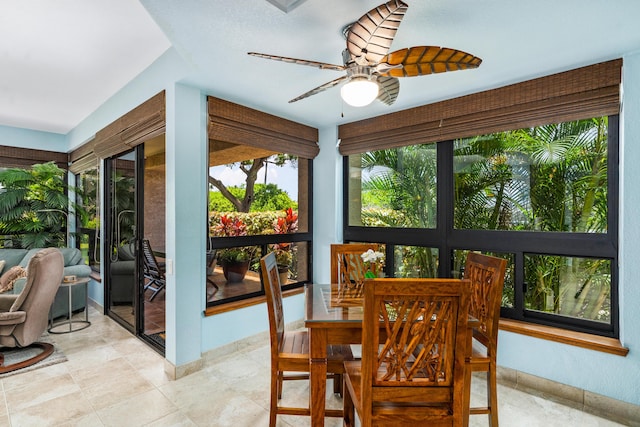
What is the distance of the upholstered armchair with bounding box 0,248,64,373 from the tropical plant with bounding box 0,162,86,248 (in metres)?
1.88

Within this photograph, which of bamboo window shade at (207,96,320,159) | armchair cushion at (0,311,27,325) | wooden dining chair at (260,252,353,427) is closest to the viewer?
wooden dining chair at (260,252,353,427)

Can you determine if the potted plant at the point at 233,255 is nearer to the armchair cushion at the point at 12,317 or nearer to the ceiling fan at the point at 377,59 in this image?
the armchair cushion at the point at 12,317

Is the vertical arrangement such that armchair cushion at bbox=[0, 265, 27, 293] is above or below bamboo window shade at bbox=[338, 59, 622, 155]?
below

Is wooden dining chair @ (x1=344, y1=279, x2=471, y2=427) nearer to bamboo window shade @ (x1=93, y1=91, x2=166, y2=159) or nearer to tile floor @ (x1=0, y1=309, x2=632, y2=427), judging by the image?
tile floor @ (x1=0, y1=309, x2=632, y2=427)

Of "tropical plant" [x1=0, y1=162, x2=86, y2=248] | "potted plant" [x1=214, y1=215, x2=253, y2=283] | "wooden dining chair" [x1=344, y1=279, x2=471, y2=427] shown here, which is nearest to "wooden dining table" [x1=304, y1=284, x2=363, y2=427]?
"wooden dining chair" [x1=344, y1=279, x2=471, y2=427]

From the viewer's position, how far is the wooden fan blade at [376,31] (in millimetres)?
1312

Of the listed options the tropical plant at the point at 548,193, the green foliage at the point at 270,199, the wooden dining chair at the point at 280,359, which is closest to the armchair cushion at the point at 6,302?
the green foliage at the point at 270,199

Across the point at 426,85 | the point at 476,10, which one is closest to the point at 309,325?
the point at 476,10

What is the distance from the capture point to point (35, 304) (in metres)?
2.94

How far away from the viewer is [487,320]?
2041mm

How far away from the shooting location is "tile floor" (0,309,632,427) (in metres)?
2.12

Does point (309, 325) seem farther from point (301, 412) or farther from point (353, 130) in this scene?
point (353, 130)

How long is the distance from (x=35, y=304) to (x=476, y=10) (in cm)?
400

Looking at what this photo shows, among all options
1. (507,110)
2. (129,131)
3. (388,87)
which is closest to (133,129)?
(129,131)
